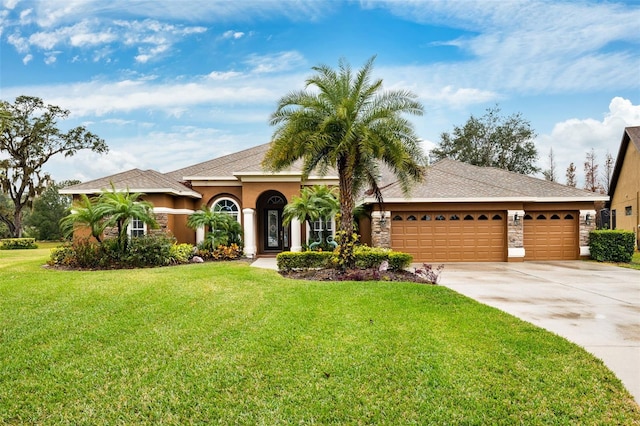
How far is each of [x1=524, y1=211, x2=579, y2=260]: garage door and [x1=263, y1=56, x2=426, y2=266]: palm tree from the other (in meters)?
8.40

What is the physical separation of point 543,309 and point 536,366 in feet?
10.7

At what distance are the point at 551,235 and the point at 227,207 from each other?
1465 centimetres

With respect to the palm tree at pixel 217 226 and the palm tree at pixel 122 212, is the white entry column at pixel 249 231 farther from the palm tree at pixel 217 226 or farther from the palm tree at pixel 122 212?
the palm tree at pixel 122 212

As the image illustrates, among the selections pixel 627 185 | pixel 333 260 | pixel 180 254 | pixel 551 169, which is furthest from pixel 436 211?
pixel 551 169

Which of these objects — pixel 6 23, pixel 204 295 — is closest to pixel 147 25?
pixel 6 23

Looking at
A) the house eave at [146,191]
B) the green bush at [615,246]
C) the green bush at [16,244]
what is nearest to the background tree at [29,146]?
the green bush at [16,244]

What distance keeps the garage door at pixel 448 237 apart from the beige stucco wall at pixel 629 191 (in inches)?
418

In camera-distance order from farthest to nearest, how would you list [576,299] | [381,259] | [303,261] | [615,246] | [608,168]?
[608,168] → [615,246] → [303,261] → [381,259] → [576,299]

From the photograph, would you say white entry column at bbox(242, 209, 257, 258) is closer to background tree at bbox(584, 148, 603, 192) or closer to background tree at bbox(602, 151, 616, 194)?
background tree at bbox(584, 148, 603, 192)

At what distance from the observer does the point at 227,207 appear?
1888cm

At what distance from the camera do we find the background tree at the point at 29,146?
32.0 meters

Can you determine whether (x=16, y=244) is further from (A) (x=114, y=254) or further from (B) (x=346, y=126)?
(B) (x=346, y=126)

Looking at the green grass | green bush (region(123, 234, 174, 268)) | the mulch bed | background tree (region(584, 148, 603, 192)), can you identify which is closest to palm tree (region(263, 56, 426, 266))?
the mulch bed

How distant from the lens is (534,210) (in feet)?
55.8
